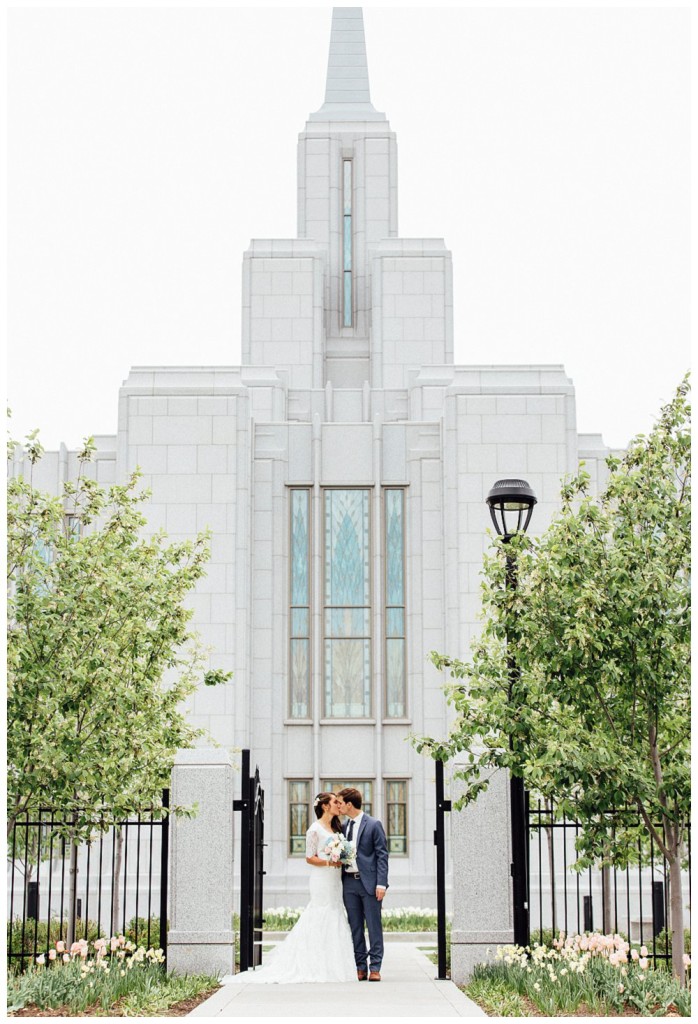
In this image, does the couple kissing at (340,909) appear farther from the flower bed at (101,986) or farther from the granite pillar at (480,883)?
the flower bed at (101,986)

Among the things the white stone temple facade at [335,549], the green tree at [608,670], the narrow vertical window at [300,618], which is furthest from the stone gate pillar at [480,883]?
the narrow vertical window at [300,618]

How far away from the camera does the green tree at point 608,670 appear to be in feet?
38.4

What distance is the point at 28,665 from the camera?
12898 mm

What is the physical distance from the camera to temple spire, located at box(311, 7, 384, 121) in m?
37.4

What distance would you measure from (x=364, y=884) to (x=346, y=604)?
600 inches

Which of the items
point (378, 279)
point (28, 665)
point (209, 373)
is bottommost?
point (28, 665)

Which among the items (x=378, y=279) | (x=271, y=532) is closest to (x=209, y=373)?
(x=271, y=532)

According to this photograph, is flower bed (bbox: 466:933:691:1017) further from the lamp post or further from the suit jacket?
the suit jacket

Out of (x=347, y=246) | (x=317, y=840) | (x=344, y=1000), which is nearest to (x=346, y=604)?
(x=347, y=246)

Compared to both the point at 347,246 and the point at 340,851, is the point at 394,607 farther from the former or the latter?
the point at 340,851

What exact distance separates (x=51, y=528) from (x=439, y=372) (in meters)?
17.9

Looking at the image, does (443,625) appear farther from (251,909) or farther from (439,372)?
(251,909)

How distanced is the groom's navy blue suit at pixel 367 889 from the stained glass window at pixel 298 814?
14.0 metres

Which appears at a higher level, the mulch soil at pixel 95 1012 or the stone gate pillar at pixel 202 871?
the stone gate pillar at pixel 202 871
